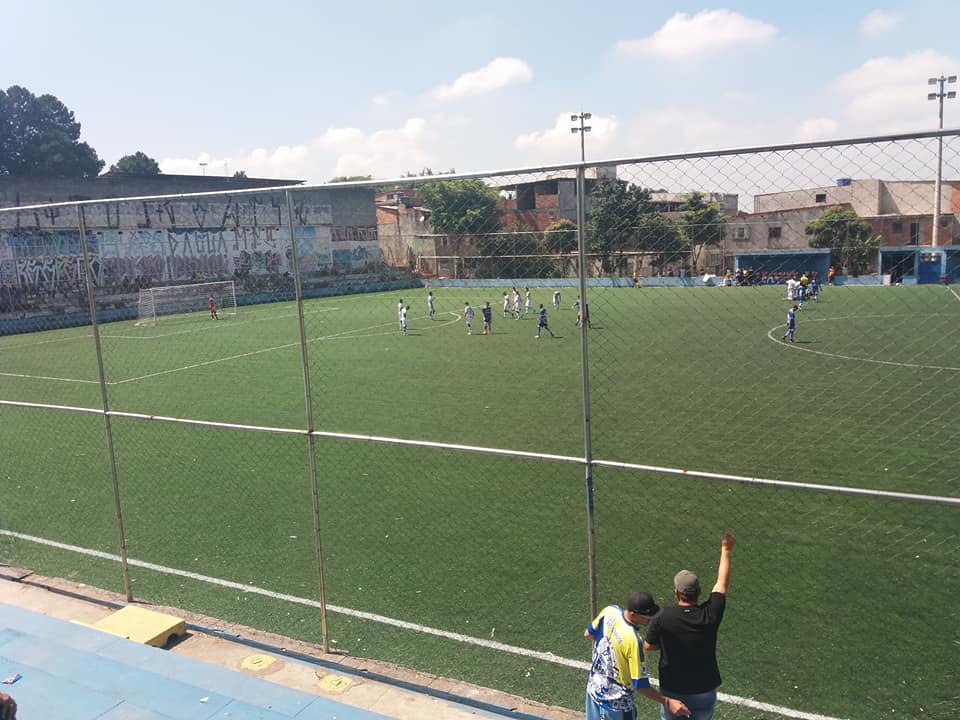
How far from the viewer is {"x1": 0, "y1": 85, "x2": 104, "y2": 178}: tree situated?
56.9 meters

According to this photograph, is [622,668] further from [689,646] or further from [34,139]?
[34,139]

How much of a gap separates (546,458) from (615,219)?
1.65 meters

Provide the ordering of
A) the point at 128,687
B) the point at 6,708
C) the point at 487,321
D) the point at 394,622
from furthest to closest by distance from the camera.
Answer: the point at 487,321
the point at 394,622
the point at 128,687
the point at 6,708

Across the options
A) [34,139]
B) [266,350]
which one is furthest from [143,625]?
[34,139]

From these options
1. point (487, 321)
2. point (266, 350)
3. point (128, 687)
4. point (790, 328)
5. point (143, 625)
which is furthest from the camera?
point (487, 321)

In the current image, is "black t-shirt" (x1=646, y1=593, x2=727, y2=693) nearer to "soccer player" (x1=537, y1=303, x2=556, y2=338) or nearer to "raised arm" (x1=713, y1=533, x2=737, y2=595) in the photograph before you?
"raised arm" (x1=713, y1=533, x2=737, y2=595)

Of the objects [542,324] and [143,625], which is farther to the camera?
[542,324]

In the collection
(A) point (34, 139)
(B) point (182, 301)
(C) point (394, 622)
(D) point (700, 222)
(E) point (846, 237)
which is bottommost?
(C) point (394, 622)

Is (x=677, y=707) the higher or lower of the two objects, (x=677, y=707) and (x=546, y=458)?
the lower

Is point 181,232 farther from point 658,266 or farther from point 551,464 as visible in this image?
point 658,266

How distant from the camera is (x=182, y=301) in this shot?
23.5m

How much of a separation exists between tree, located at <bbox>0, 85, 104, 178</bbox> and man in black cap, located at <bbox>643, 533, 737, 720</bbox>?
6342cm

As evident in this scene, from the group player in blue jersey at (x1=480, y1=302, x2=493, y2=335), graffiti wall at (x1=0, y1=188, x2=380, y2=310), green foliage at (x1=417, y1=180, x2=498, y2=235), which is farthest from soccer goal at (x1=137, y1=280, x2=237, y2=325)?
green foliage at (x1=417, y1=180, x2=498, y2=235)

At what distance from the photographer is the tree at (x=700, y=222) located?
3.99 metres
